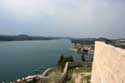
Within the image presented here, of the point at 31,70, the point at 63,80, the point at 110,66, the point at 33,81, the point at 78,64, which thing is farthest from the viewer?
the point at 31,70

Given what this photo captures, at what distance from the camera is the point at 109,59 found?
250 inches

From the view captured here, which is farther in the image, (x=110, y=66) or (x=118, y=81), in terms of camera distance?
(x=110, y=66)

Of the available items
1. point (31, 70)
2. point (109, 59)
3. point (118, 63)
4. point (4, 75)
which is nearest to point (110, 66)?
point (109, 59)

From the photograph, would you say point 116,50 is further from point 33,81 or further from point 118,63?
point 33,81

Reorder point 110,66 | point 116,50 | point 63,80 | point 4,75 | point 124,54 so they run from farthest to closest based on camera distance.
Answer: point 4,75 → point 63,80 → point 110,66 → point 116,50 → point 124,54

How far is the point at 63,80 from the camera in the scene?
2191 cm

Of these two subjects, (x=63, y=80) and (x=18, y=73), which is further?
(x=18, y=73)

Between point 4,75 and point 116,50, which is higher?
point 116,50

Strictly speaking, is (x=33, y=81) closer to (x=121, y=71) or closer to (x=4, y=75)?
(x=4, y=75)

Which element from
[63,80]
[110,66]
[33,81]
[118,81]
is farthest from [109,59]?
[33,81]

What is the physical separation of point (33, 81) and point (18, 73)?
17.9 m

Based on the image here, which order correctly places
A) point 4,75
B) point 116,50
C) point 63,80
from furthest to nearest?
point 4,75 → point 63,80 → point 116,50

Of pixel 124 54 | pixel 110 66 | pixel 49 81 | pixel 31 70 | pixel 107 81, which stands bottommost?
pixel 31 70

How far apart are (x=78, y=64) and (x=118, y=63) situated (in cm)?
2278
